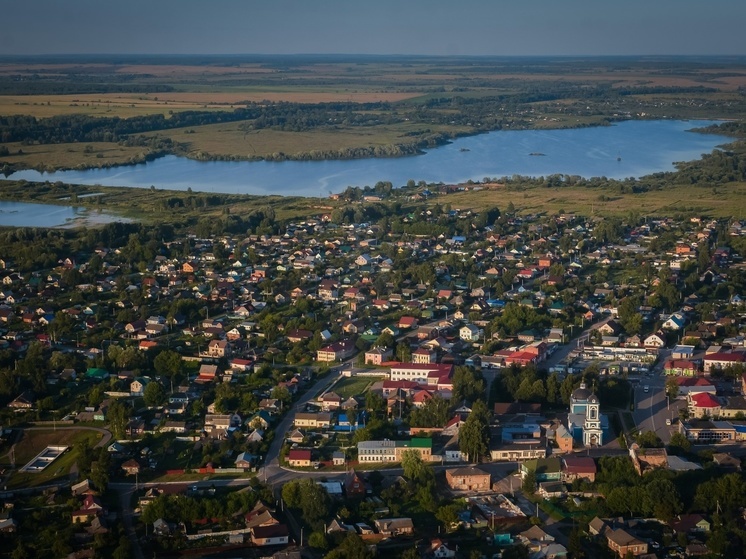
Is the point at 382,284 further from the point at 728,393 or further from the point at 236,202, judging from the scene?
the point at 236,202

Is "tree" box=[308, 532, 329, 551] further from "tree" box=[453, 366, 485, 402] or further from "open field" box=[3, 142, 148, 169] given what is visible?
"open field" box=[3, 142, 148, 169]

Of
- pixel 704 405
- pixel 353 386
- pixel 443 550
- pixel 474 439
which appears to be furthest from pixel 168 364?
pixel 704 405

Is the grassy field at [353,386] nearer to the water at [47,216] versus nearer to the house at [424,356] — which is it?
the house at [424,356]

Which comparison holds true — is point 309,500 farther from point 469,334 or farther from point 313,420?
point 469,334

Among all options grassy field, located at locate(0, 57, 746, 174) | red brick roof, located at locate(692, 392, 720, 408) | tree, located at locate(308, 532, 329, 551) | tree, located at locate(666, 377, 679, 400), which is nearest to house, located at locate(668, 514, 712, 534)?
tree, located at locate(308, 532, 329, 551)

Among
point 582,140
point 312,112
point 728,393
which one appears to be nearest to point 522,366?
point 728,393
